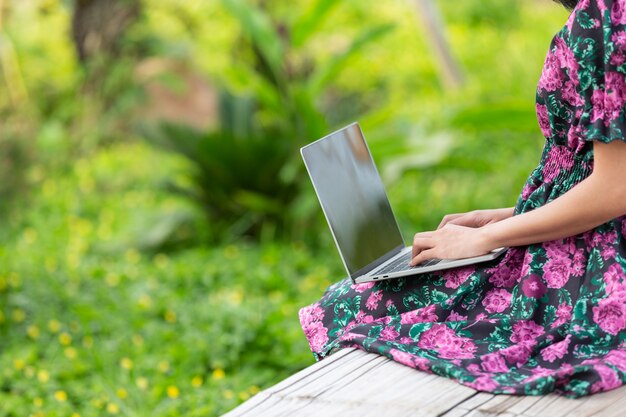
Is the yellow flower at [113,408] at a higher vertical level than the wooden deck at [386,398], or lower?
lower

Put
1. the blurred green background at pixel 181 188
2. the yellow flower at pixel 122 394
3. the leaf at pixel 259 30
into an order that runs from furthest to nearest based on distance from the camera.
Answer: the leaf at pixel 259 30
the blurred green background at pixel 181 188
the yellow flower at pixel 122 394

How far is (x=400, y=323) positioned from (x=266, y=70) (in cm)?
405

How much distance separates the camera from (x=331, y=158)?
1.87 m

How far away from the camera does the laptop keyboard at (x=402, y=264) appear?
1808 millimetres

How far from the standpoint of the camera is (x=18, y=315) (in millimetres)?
4129

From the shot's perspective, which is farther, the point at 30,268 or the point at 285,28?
the point at 285,28

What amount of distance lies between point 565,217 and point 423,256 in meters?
0.31

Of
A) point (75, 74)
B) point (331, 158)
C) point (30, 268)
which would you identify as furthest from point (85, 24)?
point (331, 158)

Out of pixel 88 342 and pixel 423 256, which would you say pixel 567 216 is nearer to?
pixel 423 256

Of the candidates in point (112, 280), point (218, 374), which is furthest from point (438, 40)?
point (218, 374)

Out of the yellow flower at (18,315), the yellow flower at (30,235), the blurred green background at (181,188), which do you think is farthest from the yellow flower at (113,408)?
the yellow flower at (30,235)

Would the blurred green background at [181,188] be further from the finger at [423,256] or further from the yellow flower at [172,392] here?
the finger at [423,256]

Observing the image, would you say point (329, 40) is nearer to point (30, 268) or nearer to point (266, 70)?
point (266, 70)

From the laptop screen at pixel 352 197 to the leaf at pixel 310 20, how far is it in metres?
3.17
